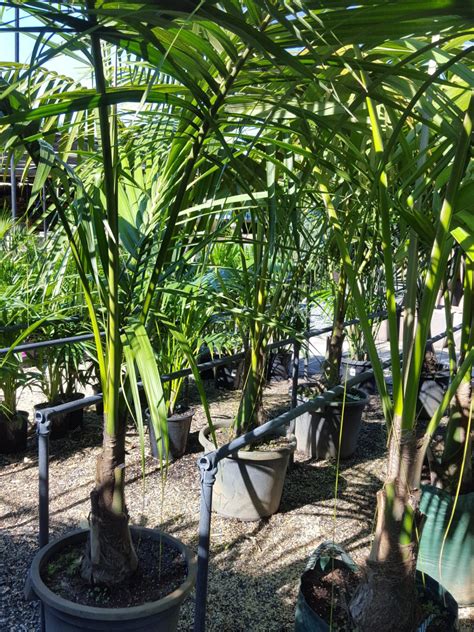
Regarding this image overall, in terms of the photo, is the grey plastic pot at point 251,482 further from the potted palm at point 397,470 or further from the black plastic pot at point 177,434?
the potted palm at point 397,470

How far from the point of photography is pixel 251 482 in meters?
1.80

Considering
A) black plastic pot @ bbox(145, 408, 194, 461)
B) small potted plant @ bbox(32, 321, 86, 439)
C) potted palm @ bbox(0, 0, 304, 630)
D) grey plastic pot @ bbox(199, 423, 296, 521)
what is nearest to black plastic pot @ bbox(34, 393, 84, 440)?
small potted plant @ bbox(32, 321, 86, 439)

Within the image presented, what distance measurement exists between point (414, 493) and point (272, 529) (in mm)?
1004

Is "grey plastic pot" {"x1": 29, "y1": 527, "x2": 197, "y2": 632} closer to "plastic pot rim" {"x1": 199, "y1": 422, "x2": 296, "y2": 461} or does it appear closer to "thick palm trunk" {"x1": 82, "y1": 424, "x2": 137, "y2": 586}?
"thick palm trunk" {"x1": 82, "y1": 424, "x2": 137, "y2": 586}

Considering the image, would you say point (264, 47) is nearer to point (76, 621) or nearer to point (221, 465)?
point (76, 621)

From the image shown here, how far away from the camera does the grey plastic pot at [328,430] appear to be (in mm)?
2377

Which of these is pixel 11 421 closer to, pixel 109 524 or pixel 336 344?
pixel 336 344

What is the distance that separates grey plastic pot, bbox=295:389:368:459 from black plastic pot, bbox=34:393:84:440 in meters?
0.95

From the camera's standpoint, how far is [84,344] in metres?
2.17

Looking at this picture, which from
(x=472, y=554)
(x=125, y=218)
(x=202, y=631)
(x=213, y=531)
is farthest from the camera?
(x=213, y=531)

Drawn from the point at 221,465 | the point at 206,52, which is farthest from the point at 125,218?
the point at 221,465

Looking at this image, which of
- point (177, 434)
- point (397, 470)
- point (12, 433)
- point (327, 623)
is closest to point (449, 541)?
point (327, 623)

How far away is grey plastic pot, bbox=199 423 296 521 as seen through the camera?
1.80 m

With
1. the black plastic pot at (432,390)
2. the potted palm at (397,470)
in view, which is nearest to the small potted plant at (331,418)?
the black plastic pot at (432,390)
